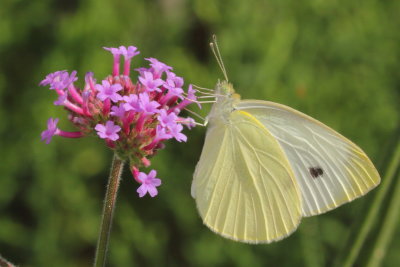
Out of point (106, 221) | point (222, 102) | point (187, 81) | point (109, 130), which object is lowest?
point (106, 221)

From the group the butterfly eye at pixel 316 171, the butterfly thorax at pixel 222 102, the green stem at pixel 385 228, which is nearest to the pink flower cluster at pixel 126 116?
the butterfly thorax at pixel 222 102

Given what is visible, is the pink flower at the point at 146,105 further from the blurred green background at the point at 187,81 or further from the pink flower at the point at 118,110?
the blurred green background at the point at 187,81

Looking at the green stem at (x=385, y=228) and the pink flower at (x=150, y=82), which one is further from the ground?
the pink flower at (x=150, y=82)

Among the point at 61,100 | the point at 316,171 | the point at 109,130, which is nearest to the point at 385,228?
the point at 316,171

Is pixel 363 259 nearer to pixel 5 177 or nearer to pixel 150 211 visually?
pixel 150 211

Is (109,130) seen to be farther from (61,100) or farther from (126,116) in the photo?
(61,100)

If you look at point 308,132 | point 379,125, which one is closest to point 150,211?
point 308,132

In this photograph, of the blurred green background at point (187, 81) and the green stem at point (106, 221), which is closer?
the green stem at point (106, 221)
